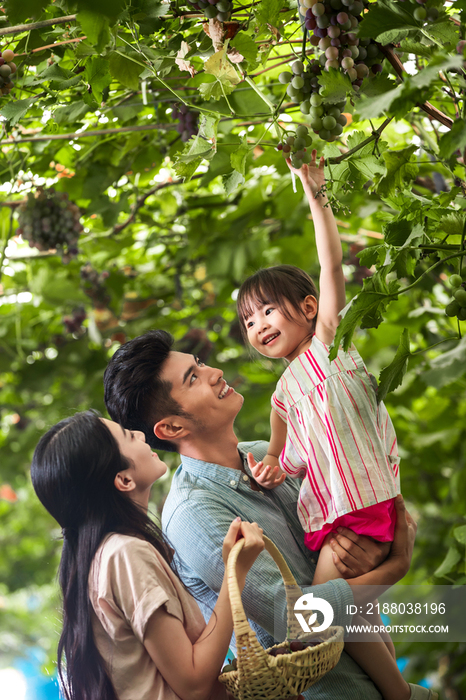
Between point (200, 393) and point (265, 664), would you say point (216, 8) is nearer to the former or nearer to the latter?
point (200, 393)

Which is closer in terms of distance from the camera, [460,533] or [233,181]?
[233,181]

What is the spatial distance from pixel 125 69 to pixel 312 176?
30 cm

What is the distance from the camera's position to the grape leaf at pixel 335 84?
2.11 ft

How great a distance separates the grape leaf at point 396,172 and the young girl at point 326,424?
9cm

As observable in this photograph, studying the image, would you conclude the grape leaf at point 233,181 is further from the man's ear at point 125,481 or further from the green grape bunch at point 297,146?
the man's ear at point 125,481

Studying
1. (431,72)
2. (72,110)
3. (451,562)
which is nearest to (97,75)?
(72,110)

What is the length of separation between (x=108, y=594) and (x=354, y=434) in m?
0.39

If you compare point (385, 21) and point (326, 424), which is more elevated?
point (385, 21)

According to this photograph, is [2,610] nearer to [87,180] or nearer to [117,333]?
[117,333]

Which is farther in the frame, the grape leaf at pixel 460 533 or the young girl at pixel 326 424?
the grape leaf at pixel 460 533

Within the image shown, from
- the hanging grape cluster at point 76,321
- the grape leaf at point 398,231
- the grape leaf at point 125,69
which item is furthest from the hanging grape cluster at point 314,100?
the hanging grape cluster at point 76,321

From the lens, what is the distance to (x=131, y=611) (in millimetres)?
721

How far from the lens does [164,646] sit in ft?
2.32

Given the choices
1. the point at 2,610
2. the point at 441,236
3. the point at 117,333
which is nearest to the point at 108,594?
the point at 441,236
